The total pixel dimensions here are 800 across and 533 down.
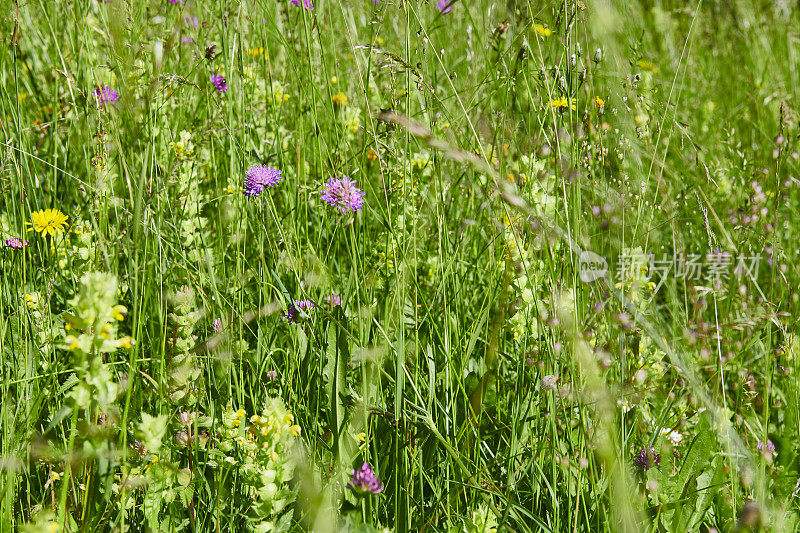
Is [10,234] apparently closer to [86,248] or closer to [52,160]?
[86,248]

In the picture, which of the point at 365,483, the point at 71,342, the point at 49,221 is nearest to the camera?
the point at 71,342

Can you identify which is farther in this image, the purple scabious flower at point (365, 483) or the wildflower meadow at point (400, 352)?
the wildflower meadow at point (400, 352)

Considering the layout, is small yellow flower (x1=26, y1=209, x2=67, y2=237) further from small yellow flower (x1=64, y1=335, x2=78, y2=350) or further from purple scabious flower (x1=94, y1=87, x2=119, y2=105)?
small yellow flower (x1=64, y1=335, x2=78, y2=350)

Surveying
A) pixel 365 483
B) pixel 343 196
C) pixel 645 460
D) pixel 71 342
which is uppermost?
pixel 343 196

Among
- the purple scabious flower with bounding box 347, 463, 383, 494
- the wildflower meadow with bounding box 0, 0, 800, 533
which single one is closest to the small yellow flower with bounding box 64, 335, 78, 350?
the wildflower meadow with bounding box 0, 0, 800, 533

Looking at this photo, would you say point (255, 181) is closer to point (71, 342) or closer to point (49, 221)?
point (49, 221)

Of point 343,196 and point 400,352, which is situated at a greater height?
point 343,196

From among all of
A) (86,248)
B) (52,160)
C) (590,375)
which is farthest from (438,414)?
(52,160)

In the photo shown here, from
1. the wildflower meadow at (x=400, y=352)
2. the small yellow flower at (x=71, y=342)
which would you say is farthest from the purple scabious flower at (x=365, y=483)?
the small yellow flower at (x=71, y=342)

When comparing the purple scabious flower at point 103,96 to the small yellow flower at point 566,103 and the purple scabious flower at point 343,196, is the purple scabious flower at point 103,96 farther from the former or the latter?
the small yellow flower at point 566,103

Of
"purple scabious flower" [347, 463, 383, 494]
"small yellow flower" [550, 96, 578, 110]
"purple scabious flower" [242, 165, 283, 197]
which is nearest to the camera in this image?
"purple scabious flower" [347, 463, 383, 494]

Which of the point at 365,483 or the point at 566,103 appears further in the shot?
the point at 566,103

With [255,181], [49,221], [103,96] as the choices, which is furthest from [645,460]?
[49,221]

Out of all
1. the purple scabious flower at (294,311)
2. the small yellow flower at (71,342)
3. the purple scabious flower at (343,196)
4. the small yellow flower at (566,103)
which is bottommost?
the purple scabious flower at (294,311)
